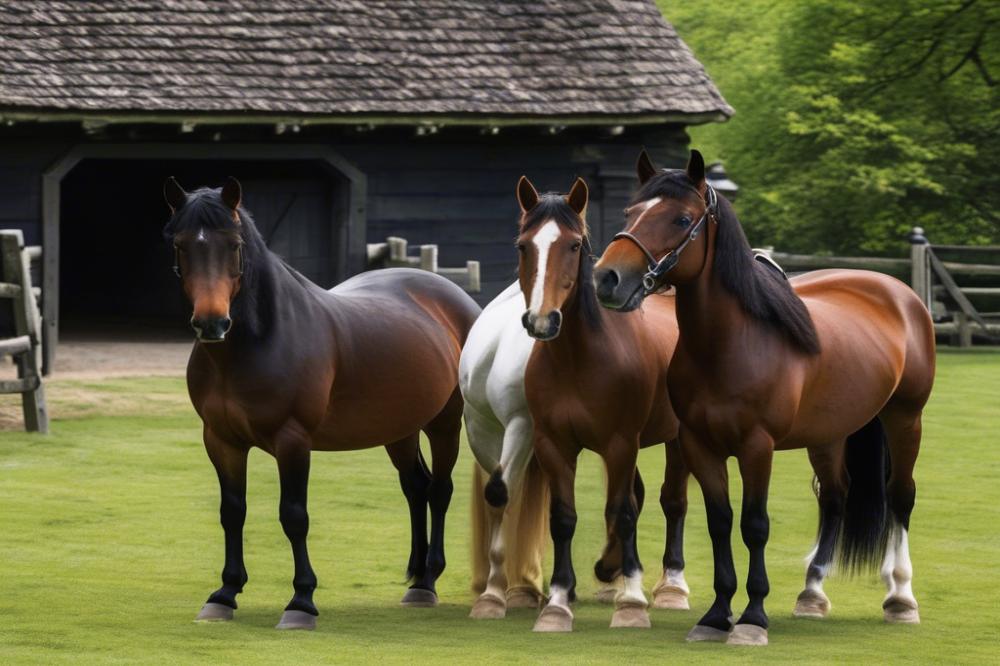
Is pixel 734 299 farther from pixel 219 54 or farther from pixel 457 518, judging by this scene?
pixel 219 54

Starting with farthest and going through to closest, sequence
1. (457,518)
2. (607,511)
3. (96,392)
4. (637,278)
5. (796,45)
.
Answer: (796,45), (96,392), (457,518), (607,511), (637,278)

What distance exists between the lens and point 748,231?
36.2m

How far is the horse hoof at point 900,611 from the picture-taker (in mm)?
8008

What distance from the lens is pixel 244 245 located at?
7.50 meters

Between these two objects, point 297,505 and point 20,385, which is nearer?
point 297,505

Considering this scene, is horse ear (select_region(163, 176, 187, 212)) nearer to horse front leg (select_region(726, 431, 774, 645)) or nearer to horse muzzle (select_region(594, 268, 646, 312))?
horse muzzle (select_region(594, 268, 646, 312))

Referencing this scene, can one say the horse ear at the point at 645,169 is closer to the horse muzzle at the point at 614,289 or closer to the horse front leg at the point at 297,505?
the horse muzzle at the point at 614,289

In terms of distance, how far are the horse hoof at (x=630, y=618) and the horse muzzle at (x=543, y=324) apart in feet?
4.03

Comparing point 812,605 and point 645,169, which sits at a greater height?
point 645,169

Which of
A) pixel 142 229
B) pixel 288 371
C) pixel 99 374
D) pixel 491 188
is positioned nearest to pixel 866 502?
pixel 288 371

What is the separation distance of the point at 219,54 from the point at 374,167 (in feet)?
7.48

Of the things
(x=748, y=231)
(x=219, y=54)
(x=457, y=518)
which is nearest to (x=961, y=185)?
(x=748, y=231)

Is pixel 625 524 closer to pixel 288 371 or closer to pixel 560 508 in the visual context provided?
pixel 560 508

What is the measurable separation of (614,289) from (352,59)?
555 inches
